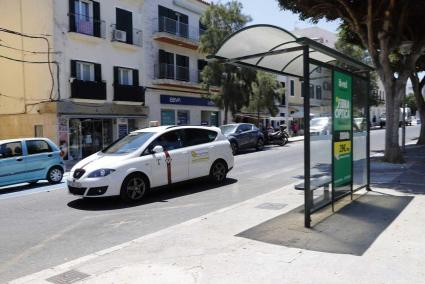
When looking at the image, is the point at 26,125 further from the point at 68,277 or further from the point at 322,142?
the point at 68,277

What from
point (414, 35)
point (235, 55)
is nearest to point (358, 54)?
point (414, 35)

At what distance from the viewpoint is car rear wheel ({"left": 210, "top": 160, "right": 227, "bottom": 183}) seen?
11.5m

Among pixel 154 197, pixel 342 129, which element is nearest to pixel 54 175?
pixel 154 197

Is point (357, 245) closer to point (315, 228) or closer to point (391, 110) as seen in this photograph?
point (315, 228)

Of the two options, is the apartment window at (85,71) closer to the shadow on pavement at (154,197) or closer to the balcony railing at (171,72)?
the balcony railing at (171,72)

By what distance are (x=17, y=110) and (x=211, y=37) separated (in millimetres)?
11741

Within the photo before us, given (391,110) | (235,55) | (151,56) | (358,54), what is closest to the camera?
(235,55)

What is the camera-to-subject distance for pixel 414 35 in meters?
15.8

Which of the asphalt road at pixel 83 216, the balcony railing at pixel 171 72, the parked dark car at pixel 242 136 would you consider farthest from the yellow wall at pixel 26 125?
the asphalt road at pixel 83 216

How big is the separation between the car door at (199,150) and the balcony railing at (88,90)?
41.9ft

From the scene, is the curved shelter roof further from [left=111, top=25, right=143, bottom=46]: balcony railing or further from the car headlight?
[left=111, top=25, right=143, bottom=46]: balcony railing

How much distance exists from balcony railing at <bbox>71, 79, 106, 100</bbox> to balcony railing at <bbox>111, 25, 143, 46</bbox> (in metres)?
2.96

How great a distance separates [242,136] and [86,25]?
9993mm

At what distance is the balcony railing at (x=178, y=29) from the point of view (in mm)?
28438
